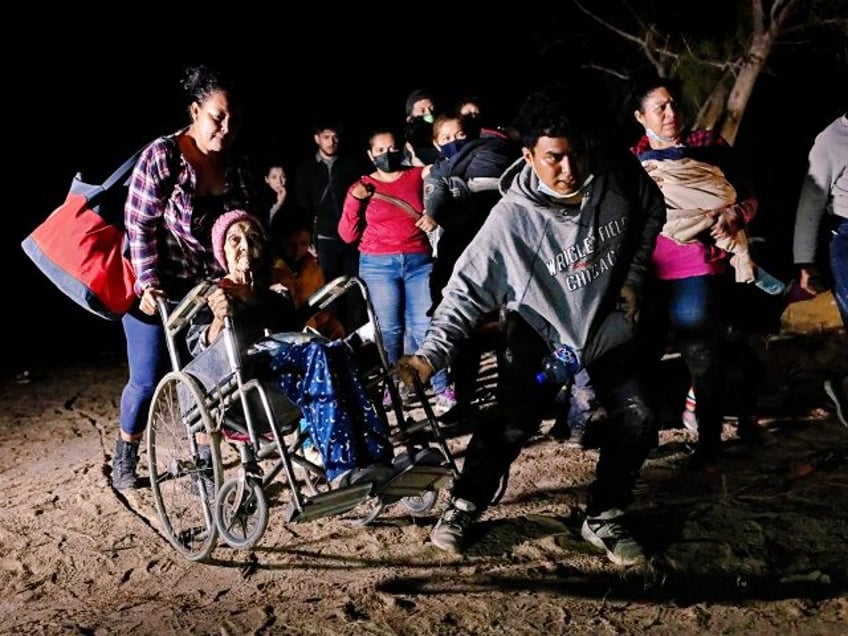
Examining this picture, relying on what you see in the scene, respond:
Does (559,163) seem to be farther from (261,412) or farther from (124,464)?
(124,464)

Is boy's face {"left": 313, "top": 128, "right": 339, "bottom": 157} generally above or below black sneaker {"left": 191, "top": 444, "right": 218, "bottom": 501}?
above

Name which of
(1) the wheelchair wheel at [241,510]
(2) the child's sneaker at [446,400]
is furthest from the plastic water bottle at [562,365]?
(2) the child's sneaker at [446,400]

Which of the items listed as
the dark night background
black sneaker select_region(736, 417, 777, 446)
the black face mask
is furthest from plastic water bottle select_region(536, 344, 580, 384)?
the dark night background

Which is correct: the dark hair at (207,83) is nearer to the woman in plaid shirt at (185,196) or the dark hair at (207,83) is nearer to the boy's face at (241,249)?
the woman in plaid shirt at (185,196)

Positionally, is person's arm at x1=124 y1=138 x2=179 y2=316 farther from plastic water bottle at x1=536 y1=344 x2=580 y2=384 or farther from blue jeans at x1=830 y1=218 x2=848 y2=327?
blue jeans at x1=830 y1=218 x2=848 y2=327

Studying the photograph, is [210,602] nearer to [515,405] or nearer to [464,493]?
[464,493]

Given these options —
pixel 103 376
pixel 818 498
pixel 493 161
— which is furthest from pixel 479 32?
pixel 818 498

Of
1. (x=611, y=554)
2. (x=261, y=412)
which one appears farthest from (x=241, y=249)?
(x=611, y=554)

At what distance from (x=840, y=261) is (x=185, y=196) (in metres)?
3.29

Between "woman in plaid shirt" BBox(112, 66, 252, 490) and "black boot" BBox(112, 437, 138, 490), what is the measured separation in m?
0.71

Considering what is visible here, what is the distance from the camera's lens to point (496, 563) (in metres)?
3.84

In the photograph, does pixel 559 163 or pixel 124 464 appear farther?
pixel 124 464

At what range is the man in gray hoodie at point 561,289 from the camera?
3484 millimetres

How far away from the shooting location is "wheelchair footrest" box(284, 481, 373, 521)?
3.33 m
